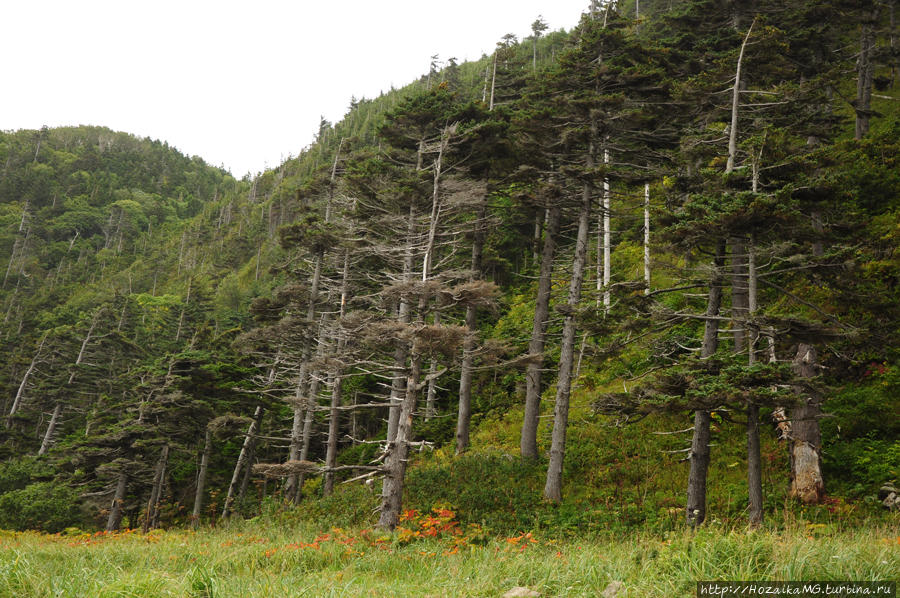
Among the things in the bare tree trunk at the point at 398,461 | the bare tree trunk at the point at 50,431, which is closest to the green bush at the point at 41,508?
the bare tree trunk at the point at 50,431

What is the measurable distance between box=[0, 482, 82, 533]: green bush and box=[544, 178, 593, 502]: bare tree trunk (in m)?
25.0

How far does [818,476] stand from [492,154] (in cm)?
1442

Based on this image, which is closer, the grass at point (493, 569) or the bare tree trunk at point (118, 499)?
the grass at point (493, 569)

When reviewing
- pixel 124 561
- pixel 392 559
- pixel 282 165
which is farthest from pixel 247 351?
pixel 282 165

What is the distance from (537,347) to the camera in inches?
649

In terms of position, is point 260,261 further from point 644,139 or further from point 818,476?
point 818,476

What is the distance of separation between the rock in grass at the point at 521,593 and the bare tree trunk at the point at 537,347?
9518mm

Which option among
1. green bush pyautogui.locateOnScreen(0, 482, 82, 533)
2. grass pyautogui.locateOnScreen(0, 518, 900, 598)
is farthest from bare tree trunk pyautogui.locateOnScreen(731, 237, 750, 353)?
green bush pyautogui.locateOnScreen(0, 482, 82, 533)

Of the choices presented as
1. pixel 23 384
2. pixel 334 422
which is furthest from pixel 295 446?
pixel 23 384

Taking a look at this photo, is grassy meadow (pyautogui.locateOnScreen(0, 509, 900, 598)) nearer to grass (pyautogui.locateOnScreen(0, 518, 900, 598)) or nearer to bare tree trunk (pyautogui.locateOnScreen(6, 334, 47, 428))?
grass (pyautogui.locateOnScreen(0, 518, 900, 598))

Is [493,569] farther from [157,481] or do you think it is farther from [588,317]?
[157,481]

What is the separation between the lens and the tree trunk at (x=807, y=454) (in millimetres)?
10422

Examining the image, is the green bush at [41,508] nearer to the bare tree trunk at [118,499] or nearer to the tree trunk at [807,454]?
the bare tree trunk at [118,499]

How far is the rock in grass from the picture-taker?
5055 mm
